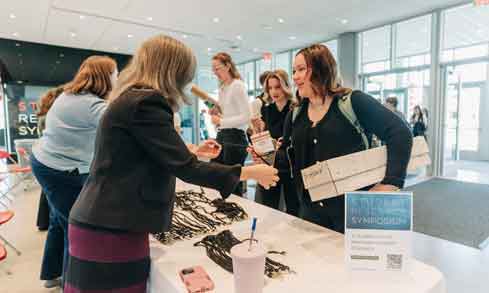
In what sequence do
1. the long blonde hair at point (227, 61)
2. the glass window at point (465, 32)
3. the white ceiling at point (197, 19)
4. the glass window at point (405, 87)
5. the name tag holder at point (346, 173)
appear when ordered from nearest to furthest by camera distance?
the name tag holder at point (346, 173), the long blonde hair at point (227, 61), the white ceiling at point (197, 19), the glass window at point (465, 32), the glass window at point (405, 87)

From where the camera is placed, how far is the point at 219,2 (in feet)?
16.5

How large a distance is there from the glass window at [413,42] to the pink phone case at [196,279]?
6560 millimetres

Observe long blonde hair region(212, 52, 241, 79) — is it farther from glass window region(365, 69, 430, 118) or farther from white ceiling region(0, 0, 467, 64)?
→ glass window region(365, 69, 430, 118)

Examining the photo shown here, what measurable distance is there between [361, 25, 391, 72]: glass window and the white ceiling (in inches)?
15.4

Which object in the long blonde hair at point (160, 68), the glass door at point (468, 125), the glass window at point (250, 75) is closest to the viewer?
the long blonde hair at point (160, 68)

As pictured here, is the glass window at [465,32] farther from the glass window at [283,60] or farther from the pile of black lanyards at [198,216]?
the pile of black lanyards at [198,216]

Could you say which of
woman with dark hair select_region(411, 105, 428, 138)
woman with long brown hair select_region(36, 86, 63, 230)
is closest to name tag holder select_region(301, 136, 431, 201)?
woman with long brown hair select_region(36, 86, 63, 230)

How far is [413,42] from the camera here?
20.3 feet

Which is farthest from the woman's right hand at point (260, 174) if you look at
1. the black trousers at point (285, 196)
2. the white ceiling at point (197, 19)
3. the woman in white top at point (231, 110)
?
the white ceiling at point (197, 19)

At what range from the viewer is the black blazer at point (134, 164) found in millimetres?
848

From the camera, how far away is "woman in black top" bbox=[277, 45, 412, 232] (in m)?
1.18

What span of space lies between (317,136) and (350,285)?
63 centimetres

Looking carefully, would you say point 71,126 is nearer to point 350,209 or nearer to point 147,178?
point 147,178

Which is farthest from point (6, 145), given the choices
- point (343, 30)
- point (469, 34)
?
point (469, 34)
